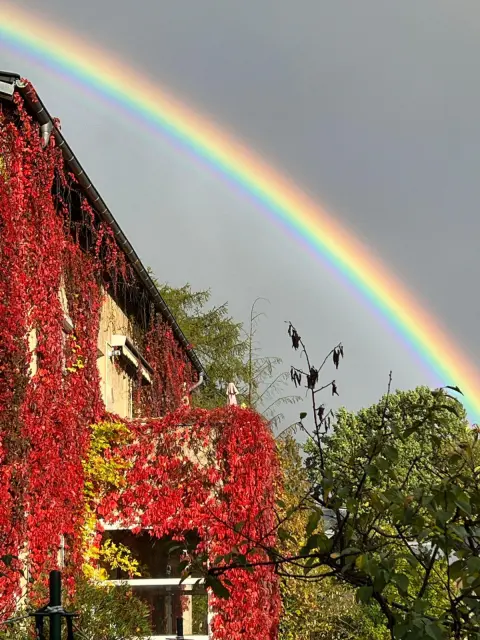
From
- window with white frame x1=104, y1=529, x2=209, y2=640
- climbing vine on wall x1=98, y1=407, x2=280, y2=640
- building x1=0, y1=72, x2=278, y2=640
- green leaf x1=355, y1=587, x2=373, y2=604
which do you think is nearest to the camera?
green leaf x1=355, y1=587, x2=373, y2=604

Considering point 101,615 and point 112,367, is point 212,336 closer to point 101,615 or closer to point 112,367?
point 112,367

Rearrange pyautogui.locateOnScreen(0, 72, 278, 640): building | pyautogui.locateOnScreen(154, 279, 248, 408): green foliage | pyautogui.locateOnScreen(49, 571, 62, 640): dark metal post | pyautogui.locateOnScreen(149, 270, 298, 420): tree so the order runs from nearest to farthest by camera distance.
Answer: pyautogui.locateOnScreen(49, 571, 62, 640): dark metal post < pyautogui.locateOnScreen(0, 72, 278, 640): building < pyautogui.locateOnScreen(149, 270, 298, 420): tree < pyautogui.locateOnScreen(154, 279, 248, 408): green foliage

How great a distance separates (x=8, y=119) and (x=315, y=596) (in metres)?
9.20

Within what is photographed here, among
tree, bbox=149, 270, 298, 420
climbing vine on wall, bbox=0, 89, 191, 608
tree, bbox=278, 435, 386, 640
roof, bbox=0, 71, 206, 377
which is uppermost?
tree, bbox=149, 270, 298, 420

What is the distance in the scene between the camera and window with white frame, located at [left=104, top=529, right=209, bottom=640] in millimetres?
10445

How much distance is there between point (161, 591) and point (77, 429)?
3.04m

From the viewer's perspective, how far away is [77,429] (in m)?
9.45

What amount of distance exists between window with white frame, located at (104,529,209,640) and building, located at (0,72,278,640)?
0.03m

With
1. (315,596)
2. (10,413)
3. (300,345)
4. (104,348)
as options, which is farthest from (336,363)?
(315,596)

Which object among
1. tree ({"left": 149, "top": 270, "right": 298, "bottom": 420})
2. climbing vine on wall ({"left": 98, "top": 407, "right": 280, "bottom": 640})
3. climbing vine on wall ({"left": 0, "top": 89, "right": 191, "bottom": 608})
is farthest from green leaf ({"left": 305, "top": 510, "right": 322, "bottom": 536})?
tree ({"left": 149, "top": 270, "right": 298, "bottom": 420})

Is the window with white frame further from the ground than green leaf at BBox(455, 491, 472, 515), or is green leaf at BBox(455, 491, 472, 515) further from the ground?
green leaf at BBox(455, 491, 472, 515)

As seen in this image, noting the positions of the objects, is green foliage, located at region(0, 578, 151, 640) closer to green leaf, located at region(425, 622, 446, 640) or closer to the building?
the building

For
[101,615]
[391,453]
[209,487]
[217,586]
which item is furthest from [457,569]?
[209,487]

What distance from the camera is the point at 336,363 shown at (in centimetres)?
301
